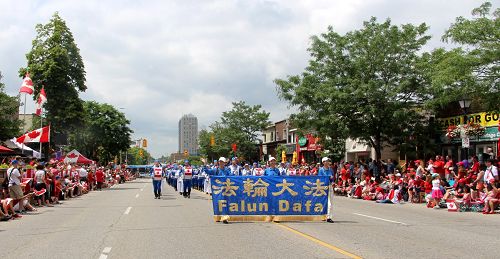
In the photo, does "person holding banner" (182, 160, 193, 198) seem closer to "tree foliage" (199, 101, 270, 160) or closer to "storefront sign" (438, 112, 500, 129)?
"storefront sign" (438, 112, 500, 129)

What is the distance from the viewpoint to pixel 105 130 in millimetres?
61656

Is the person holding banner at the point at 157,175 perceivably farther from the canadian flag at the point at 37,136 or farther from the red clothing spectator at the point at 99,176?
the red clothing spectator at the point at 99,176

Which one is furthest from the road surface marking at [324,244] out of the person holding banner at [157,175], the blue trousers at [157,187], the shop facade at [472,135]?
the shop facade at [472,135]

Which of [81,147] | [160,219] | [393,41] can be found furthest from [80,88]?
[160,219]

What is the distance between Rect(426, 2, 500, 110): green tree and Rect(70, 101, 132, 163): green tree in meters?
45.0

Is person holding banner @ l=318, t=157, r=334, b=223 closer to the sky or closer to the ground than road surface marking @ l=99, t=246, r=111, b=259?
closer to the sky

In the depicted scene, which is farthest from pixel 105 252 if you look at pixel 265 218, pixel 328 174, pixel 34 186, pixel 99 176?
pixel 99 176

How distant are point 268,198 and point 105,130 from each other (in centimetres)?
5034

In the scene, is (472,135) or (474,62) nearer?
(474,62)

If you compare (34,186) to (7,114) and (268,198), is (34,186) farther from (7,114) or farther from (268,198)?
(7,114)

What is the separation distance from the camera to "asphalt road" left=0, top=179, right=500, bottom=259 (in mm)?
9125

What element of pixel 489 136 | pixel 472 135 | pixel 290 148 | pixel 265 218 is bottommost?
pixel 265 218

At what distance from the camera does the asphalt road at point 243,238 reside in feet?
29.9

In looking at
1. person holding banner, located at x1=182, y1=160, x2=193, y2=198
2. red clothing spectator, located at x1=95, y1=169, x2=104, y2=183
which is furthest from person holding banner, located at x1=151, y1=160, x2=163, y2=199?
red clothing spectator, located at x1=95, y1=169, x2=104, y2=183
